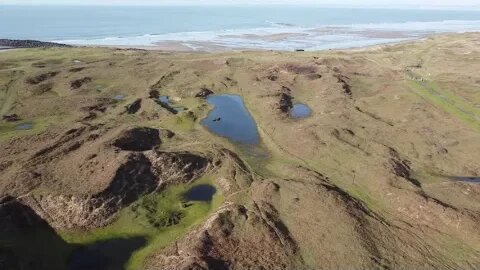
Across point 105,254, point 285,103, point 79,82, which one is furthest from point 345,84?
point 105,254

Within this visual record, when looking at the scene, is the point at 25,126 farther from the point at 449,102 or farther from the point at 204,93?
the point at 449,102

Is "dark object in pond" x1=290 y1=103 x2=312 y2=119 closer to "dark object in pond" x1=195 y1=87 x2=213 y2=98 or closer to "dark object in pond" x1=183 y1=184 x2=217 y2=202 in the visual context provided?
"dark object in pond" x1=195 y1=87 x2=213 y2=98

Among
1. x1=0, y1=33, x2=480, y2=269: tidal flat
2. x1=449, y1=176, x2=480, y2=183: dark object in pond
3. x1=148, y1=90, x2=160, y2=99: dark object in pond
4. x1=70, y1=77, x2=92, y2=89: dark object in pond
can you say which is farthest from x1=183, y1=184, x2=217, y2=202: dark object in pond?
x1=70, y1=77, x2=92, y2=89: dark object in pond

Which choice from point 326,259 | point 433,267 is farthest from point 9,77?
point 433,267

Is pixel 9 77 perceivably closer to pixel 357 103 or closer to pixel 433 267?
pixel 357 103

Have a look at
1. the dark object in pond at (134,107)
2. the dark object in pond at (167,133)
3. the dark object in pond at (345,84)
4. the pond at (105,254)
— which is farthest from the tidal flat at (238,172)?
the dark object in pond at (345,84)

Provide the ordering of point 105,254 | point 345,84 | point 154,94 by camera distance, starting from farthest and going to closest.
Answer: point 345,84 → point 154,94 → point 105,254
